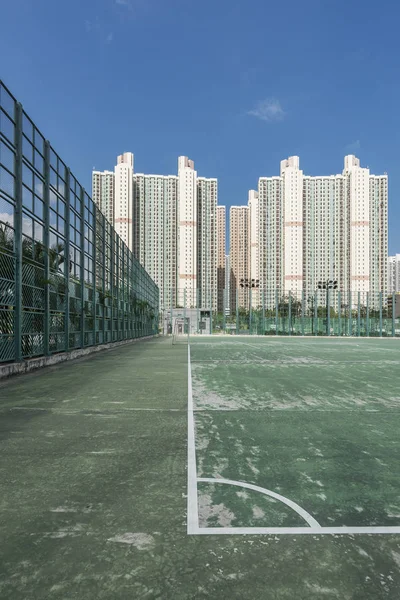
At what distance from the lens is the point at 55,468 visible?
4.34 m

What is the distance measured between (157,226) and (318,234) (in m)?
38.2

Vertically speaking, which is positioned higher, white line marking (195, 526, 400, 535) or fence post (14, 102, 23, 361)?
fence post (14, 102, 23, 361)

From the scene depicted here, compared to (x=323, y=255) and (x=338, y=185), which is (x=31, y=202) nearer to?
(x=323, y=255)

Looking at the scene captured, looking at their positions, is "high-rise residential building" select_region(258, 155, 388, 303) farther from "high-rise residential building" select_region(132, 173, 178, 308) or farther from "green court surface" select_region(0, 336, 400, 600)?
"green court surface" select_region(0, 336, 400, 600)

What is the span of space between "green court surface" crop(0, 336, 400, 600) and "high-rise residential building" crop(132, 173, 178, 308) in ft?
289

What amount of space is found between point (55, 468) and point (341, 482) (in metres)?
2.95

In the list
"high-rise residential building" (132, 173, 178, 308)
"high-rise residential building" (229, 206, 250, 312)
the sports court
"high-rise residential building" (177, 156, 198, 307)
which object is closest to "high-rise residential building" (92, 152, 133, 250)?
"high-rise residential building" (132, 173, 178, 308)

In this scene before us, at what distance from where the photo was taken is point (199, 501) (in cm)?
354

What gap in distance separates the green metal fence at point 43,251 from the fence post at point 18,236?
0.03m

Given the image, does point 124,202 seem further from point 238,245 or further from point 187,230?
point 238,245

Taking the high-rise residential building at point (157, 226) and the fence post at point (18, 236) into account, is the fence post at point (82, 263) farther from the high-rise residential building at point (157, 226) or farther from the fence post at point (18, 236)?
the high-rise residential building at point (157, 226)

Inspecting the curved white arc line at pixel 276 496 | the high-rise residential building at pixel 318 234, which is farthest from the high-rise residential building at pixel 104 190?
the curved white arc line at pixel 276 496

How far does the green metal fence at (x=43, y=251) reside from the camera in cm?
1179

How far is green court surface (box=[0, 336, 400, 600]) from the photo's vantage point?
245 centimetres
